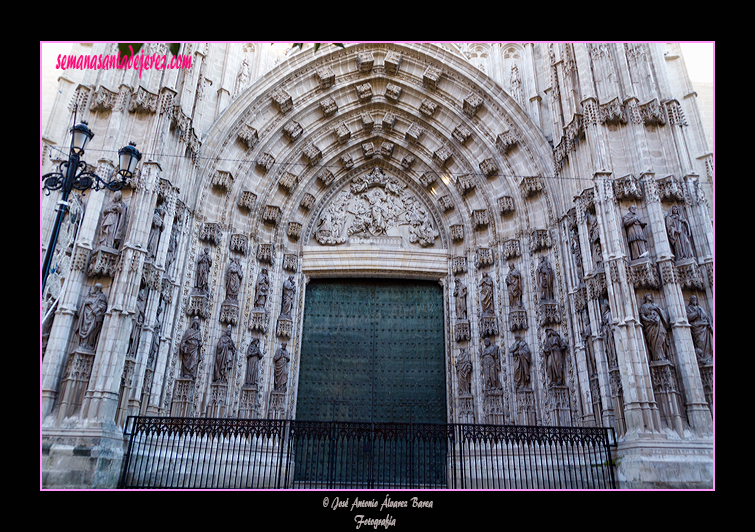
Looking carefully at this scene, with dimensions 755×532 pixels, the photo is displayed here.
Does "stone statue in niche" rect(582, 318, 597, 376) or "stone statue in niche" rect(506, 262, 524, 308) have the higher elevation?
"stone statue in niche" rect(506, 262, 524, 308)

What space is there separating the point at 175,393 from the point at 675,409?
869 centimetres

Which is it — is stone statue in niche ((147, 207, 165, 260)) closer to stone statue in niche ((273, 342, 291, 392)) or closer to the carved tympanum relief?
stone statue in niche ((273, 342, 291, 392))

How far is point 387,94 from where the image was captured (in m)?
13.5

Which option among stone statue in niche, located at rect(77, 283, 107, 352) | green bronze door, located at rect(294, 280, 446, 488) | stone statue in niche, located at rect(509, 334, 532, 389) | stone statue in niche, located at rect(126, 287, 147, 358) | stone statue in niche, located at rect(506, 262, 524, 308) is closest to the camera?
stone statue in niche, located at rect(77, 283, 107, 352)

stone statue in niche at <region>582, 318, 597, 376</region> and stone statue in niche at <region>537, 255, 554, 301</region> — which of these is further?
stone statue in niche at <region>537, 255, 554, 301</region>

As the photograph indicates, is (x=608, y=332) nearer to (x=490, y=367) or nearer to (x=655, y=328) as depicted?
(x=655, y=328)

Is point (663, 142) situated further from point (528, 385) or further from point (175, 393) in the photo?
point (175, 393)

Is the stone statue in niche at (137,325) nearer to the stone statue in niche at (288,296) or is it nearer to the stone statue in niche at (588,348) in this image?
the stone statue in niche at (288,296)

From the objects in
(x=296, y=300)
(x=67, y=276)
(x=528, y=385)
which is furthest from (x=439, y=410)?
(x=67, y=276)

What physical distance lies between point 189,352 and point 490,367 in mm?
6182

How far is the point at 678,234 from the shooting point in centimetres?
906

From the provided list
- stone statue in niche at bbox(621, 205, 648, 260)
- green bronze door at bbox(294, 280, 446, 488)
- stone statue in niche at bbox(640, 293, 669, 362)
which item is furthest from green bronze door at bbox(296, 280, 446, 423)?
stone statue in niche at bbox(621, 205, 648, 260)

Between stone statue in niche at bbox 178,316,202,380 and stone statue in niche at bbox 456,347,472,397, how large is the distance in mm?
5530

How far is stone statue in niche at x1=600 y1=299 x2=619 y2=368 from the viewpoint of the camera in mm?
8812
